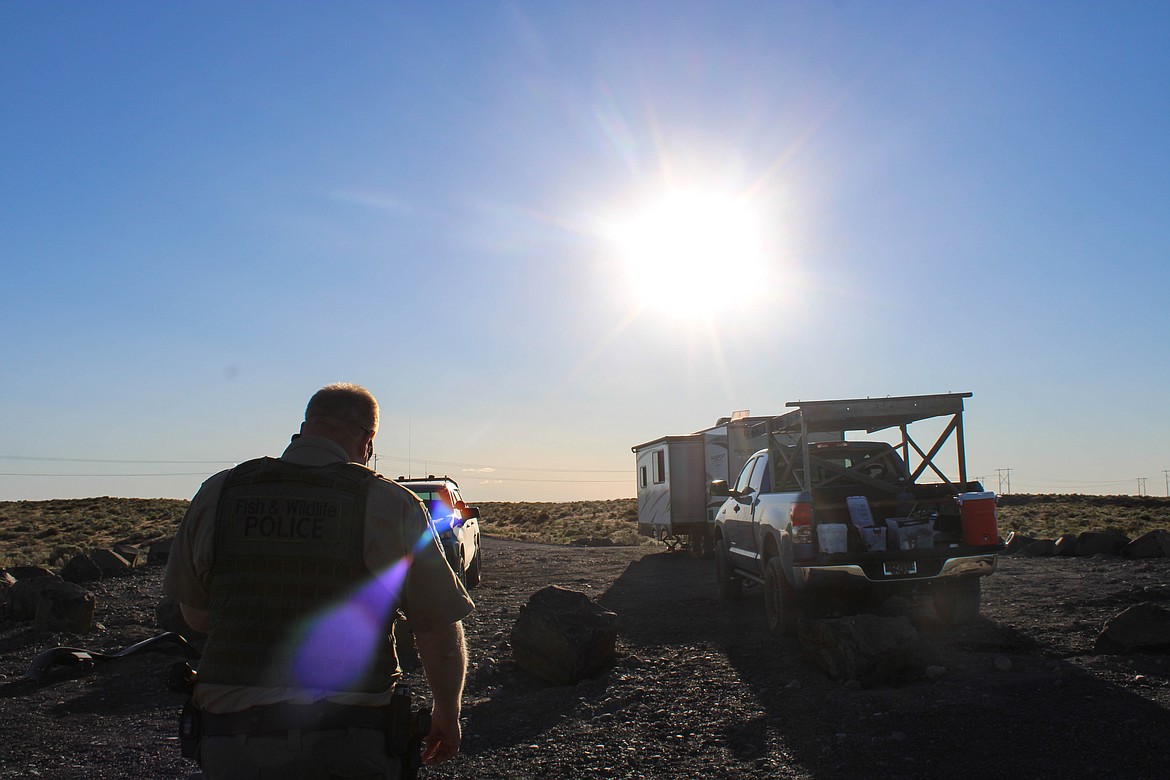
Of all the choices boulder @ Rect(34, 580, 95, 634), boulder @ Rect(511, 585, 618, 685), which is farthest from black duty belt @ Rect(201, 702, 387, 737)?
boulder @ Rect(34, 580, 95, 634)

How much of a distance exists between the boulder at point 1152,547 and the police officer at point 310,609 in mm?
15950

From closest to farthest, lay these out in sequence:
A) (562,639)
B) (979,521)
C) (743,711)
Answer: (743,711), (562,639), (979,521)

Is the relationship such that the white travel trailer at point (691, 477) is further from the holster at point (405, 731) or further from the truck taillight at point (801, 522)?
the holster at point (405, 731)

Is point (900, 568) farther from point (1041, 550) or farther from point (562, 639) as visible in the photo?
point (1041, 550)

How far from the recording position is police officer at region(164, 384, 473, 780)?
2453 mm

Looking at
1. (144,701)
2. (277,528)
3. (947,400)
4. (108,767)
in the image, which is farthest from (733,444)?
(277,528)

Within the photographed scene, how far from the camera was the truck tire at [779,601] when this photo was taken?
28.1 feet

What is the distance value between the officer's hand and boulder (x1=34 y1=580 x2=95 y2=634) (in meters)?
9.02

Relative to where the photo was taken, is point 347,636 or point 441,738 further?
point 441,738

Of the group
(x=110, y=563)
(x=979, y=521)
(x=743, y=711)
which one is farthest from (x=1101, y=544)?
(x=110, y=563)

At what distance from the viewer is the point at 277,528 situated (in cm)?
256

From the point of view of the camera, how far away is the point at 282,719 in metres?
2.44

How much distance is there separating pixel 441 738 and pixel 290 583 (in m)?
0.66

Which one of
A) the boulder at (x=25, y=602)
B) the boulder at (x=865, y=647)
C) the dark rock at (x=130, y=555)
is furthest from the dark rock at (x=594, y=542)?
the boulder at (x=865, y=647)
